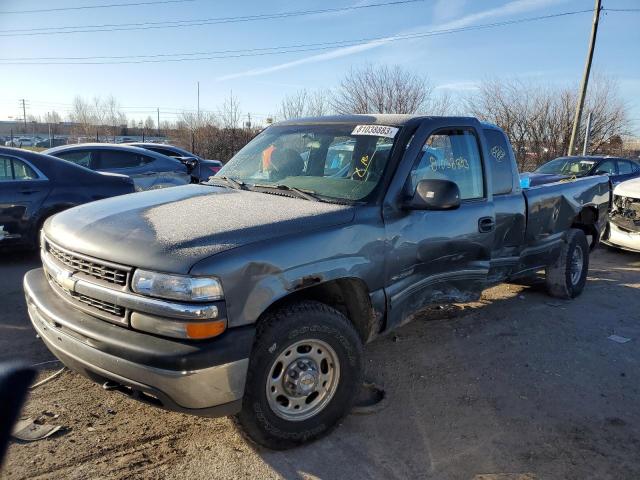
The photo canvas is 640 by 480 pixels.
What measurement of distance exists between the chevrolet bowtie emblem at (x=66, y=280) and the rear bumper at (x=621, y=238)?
826 centimetres

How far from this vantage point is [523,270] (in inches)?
203

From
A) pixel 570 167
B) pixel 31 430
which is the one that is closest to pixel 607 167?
pixel 570 167

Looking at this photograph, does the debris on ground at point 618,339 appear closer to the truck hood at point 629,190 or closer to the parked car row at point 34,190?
the truck hood at point 629,190

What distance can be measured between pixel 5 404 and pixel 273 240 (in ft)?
4.54

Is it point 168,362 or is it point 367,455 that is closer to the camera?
point 168,362

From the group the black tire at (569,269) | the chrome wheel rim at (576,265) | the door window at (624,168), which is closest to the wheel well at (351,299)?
the black tire at (569,269)

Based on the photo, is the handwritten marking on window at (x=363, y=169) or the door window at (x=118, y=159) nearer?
the handwritten marking on window at (x=363, y=169)

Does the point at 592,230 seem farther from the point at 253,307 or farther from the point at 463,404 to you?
the point at 253,307

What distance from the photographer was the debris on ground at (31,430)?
2932 millimetres

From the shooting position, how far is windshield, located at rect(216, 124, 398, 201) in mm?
3537

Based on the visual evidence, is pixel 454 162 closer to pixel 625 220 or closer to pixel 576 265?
pixel 576 265

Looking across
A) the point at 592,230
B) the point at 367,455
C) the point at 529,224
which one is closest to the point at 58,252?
the point at 367,455

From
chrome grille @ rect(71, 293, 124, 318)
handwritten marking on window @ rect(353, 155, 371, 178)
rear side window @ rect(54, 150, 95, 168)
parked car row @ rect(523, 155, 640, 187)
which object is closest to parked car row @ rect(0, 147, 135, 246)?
rear side window @ rect(54, 150, 95, 168)

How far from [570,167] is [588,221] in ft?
25.4
